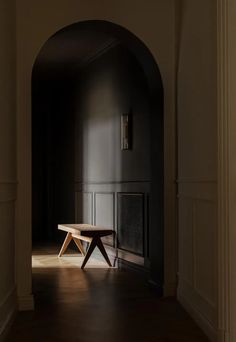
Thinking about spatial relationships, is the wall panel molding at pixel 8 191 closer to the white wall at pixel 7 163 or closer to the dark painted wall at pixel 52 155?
the white wall at pixel 7 163

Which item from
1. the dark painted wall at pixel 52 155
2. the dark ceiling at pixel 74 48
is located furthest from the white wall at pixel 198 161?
the dark painted wall at pixel 52 155

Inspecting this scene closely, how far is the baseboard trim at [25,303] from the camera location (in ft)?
15.0

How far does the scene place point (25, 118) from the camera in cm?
463

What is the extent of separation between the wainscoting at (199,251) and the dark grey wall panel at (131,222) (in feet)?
5.23

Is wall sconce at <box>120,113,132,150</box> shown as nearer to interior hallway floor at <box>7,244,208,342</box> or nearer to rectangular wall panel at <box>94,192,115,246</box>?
→ rectangular wall panel at <box>94,192,115,246</box>

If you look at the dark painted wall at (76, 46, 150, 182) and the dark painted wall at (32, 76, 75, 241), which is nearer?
the dark painted wall at (76, 46, 150, 182)

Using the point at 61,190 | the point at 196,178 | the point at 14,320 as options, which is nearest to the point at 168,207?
the point at 196,178

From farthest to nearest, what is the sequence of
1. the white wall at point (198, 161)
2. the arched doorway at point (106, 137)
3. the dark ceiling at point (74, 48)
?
1. the dark ceiling at point (74, 48)
2. the arched doorway at point (106, 137)
3. the white wall at point (198, 161)

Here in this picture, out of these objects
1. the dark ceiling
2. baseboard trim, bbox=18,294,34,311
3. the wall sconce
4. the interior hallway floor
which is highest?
the dark ceiling

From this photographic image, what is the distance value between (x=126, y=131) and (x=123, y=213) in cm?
102

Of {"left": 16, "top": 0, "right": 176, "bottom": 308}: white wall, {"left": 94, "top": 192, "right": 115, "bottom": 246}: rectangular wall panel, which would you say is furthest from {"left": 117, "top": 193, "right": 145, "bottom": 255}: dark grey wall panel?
{"left": 16, "top": 0, "right": 176, "bottom": 308}: white wall

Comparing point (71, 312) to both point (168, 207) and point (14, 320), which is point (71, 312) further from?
point (168, 207)

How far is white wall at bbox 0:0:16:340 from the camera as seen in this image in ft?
12.5

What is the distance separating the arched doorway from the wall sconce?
0.17 ft
